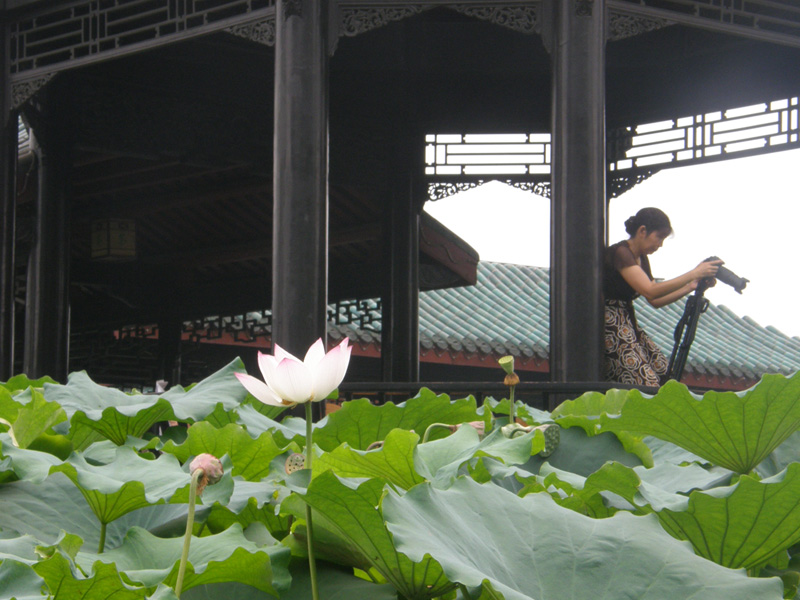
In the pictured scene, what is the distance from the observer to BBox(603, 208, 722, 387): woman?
4.98 metres

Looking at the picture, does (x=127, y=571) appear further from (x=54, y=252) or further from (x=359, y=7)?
(x=54, y=252)

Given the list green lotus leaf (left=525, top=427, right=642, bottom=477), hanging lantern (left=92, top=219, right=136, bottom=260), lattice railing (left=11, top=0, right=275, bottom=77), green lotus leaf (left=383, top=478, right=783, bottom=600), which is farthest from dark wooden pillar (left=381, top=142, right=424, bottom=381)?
green lotus leaf (left=383, top=478, right=783, bottom=600)

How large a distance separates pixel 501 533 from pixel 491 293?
1486cm

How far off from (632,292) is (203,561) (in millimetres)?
4470

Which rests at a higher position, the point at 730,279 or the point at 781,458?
the point at 730,279

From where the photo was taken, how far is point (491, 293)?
15.6 m

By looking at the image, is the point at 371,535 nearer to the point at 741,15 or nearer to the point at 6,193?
the point at 741,15

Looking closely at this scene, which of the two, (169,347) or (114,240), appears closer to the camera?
(114,240)

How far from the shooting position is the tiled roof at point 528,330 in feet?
39.5

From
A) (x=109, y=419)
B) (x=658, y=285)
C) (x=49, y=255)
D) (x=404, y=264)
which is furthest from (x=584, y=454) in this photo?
(x=404, y=264)

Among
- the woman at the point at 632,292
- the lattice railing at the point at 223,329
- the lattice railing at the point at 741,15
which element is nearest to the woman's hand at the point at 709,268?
the woman at the point at 632,292

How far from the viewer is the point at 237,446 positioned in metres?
1.27

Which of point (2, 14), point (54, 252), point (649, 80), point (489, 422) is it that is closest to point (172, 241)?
point (54, 252)

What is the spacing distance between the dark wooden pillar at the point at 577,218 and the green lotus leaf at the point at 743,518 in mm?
3608
